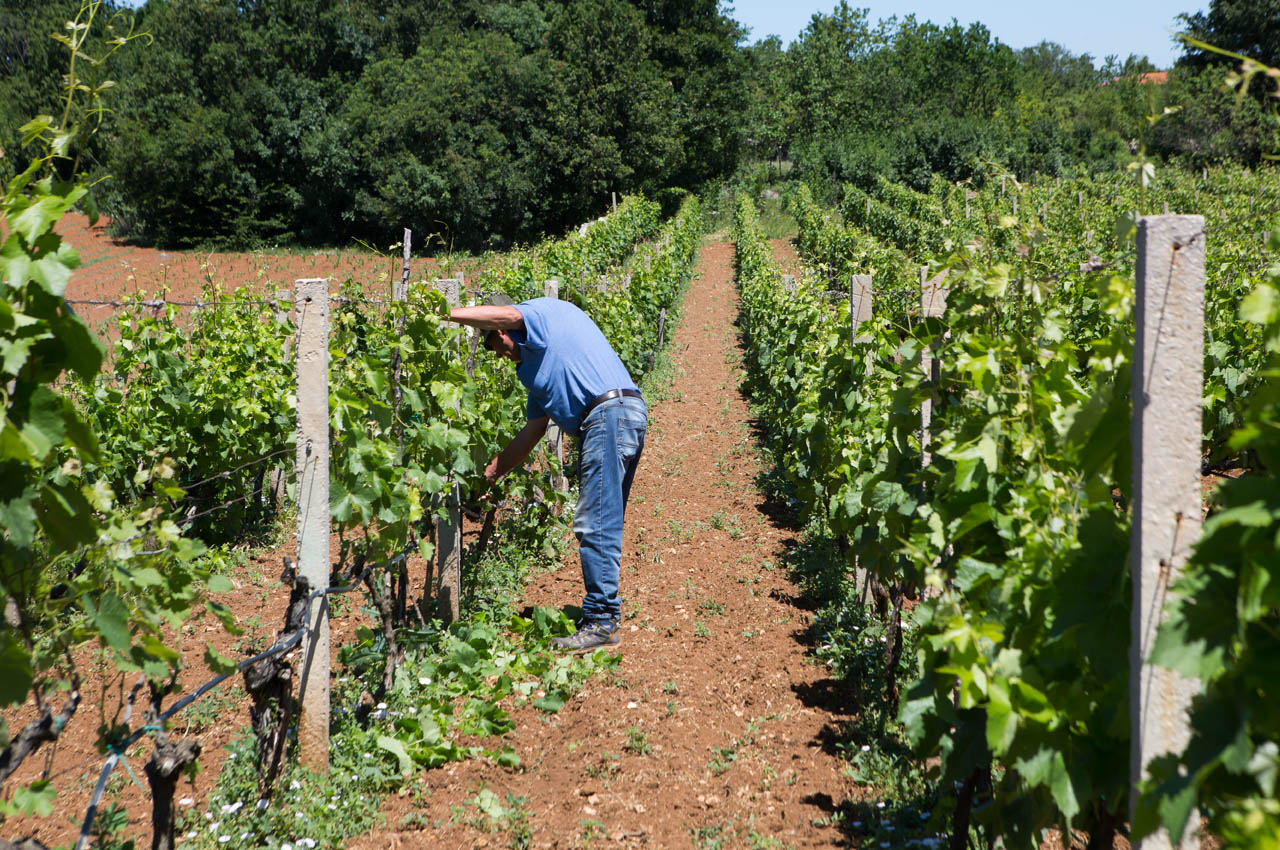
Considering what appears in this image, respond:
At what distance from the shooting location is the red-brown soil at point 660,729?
3266mm

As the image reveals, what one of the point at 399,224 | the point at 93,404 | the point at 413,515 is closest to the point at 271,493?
the point at 93,404

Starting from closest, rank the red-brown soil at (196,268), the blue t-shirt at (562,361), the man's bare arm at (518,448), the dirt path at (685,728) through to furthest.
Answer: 1. the dirt path at (685,728)
2. the blue t-shirt at (562,361)
3. the man's bare arm at (518,448)
4. the red-brown soil at (196,268)

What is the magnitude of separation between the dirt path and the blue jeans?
1.57 ft

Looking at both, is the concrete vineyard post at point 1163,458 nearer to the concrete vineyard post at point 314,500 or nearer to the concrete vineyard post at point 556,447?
the concrete vineyard post at point 314,500

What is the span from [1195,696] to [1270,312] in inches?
23.9

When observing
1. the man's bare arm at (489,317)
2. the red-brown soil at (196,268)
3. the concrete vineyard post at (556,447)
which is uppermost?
the man's bare arm at (489,317)

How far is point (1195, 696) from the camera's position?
1.54 metres

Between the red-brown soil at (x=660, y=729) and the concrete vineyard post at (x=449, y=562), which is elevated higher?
the concrete vineyard post at (x=449, y=562)

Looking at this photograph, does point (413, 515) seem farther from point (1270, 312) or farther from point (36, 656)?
point (1270, 312)

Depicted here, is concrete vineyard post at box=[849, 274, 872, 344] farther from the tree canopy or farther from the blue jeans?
the tree canopy

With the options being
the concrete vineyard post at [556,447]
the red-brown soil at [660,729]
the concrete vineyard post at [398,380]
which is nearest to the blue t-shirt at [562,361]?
the concrete vineyard post at [398,380]

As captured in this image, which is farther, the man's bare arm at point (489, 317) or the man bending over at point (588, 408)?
the man bending over at point (588, 408)

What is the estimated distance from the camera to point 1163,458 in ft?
5.64

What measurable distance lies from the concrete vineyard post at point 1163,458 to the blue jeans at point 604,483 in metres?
2.93
